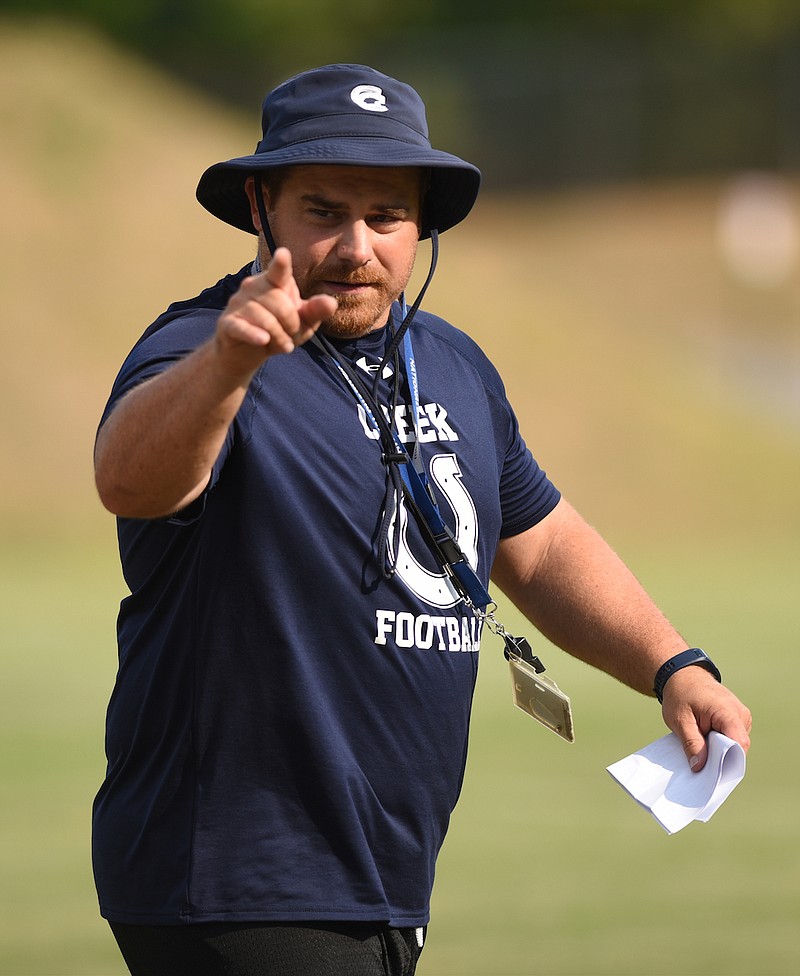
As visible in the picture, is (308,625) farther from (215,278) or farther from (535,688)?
(215,278)

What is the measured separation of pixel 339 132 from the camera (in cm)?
328

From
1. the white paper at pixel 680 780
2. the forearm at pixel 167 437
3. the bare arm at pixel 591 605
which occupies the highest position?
the forearm at pixel 167 437

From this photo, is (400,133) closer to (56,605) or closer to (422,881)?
(422,881)

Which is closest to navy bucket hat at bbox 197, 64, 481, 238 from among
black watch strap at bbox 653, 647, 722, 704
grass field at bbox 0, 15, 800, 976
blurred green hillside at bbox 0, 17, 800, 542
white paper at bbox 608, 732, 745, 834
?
black watch strap at bbox 653, 647, 722, 704

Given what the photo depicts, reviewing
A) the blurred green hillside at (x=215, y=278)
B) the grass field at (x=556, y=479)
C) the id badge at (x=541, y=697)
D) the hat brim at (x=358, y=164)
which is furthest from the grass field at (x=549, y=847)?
the blurred green hillside at (x=215, y=278)

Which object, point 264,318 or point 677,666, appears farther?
point 677,666

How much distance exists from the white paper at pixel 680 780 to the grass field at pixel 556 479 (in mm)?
2705

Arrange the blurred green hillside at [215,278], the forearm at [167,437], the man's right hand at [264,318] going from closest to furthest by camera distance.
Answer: the man's right hand at [264,318]
the forearm at [167,437]
the blurred green hillside at [215,278]

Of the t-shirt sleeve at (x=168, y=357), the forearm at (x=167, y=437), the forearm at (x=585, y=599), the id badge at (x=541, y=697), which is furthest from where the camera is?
the forearm at (x=585, y=599)

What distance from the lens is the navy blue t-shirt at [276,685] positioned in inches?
123

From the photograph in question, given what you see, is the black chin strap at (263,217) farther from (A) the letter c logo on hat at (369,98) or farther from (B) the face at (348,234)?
(A) the letter c logo on hat at (369,98)

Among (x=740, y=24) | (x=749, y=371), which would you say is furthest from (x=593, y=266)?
(x=740, y=24)

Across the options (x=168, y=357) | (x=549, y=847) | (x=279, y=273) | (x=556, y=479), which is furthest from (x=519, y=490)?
(x=556, y=479)

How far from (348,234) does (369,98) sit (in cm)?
34
